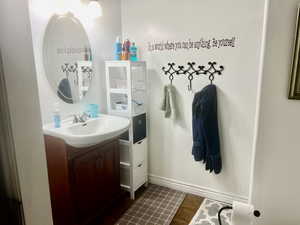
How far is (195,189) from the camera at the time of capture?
2.46 meters

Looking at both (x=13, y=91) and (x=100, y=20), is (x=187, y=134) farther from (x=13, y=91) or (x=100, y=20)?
(x=13, y=91)

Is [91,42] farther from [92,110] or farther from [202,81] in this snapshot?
[202,81]

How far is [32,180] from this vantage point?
85 cm

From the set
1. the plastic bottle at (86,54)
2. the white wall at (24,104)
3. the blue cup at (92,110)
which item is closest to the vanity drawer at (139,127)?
the blue cup at (92,110)

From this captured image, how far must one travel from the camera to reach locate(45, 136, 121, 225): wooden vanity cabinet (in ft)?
5.36

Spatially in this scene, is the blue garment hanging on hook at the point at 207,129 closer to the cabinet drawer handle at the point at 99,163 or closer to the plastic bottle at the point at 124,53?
the plastic bottle at the point at 124,53

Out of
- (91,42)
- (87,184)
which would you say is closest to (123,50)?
(91,42)

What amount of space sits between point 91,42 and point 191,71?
1.08m

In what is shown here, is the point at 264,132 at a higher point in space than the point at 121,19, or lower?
lower

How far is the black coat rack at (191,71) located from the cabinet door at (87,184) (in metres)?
1.17

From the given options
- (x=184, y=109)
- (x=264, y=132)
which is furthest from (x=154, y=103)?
(x=264, y=132)

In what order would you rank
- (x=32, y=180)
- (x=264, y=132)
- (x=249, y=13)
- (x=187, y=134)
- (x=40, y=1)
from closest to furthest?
(x=32, y=180) < (x=264, y=132) < (x=40, y=1) < (x=249, y=13) < (x=187, y=134)

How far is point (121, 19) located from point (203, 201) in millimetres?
2312

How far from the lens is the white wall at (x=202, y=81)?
1965mm
